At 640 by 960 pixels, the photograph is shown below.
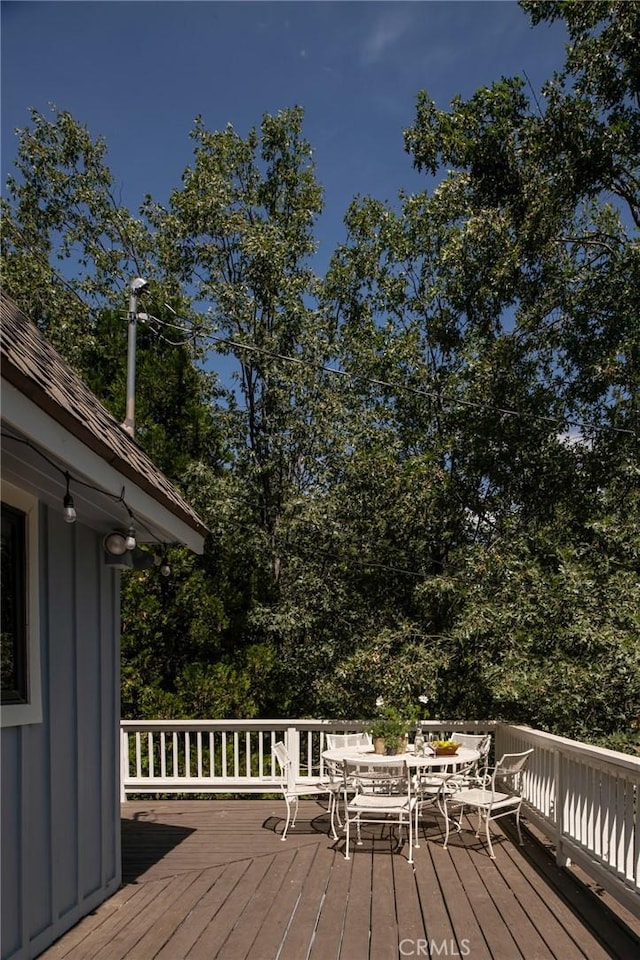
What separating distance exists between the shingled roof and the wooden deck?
2283 mm

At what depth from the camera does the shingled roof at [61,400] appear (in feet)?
9.09

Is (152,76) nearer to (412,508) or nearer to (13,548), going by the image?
(412,508)

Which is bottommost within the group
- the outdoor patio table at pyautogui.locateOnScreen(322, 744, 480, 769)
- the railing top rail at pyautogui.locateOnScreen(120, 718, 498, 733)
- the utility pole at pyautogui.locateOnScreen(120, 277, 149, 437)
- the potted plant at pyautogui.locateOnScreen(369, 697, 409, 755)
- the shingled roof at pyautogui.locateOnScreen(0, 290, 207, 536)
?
the railing top rail at pyautogui.locateOnScreen(120, 718, 498, 733)

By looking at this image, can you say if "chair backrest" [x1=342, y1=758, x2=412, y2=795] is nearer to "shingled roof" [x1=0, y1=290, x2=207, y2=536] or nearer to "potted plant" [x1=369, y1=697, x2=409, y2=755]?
"potted plant" [x1=369, y1=697, x2=409, y2=755]

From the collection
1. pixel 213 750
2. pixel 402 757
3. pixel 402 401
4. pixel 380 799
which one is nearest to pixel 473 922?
pixel 380 799

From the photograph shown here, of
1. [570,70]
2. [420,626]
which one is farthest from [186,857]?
[570,70]

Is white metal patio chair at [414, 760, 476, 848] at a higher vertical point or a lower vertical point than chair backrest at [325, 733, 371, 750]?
lower

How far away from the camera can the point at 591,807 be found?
479 cm

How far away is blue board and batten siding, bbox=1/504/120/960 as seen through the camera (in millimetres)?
3533

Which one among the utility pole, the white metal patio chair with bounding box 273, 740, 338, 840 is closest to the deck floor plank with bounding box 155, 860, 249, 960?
the white metal patio chair with bounding box 273, 740, 338, 840

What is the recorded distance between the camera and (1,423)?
2.70 m

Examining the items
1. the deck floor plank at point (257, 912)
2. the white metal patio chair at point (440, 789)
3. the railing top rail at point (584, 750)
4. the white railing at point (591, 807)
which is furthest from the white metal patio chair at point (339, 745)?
the white railing at point (591, 807)

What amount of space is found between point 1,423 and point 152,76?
765 cm

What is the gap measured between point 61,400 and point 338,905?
3360 mm
